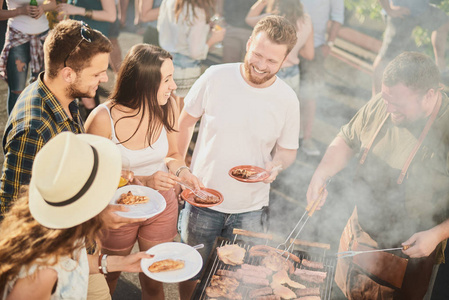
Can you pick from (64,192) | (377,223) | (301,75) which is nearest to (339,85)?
(301,75)

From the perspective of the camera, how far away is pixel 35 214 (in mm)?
2549

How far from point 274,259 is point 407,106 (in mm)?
1651

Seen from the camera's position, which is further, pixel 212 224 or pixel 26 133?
pixel 212 224

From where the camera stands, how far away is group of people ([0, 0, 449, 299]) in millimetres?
3393

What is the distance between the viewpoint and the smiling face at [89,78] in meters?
3.50

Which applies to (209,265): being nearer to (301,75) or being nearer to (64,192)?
(64,192)

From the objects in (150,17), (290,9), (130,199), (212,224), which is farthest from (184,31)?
(130,199)

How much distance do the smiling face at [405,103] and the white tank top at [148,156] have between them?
1.94 m

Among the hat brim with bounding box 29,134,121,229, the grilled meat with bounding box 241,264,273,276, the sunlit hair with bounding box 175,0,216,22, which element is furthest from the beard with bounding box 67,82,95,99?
the sunlit hair with bounding box 175,0,216,22

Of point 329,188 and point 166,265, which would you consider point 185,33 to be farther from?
point 166,265

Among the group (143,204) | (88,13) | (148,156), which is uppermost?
(88,13)

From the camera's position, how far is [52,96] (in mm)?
3467

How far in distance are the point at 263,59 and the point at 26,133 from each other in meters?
1.92

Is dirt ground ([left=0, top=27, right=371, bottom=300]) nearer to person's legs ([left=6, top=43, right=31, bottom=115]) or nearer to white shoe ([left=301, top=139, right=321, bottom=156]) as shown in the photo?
white shoe ([left=301, top=139, right=321, bottom=156])
